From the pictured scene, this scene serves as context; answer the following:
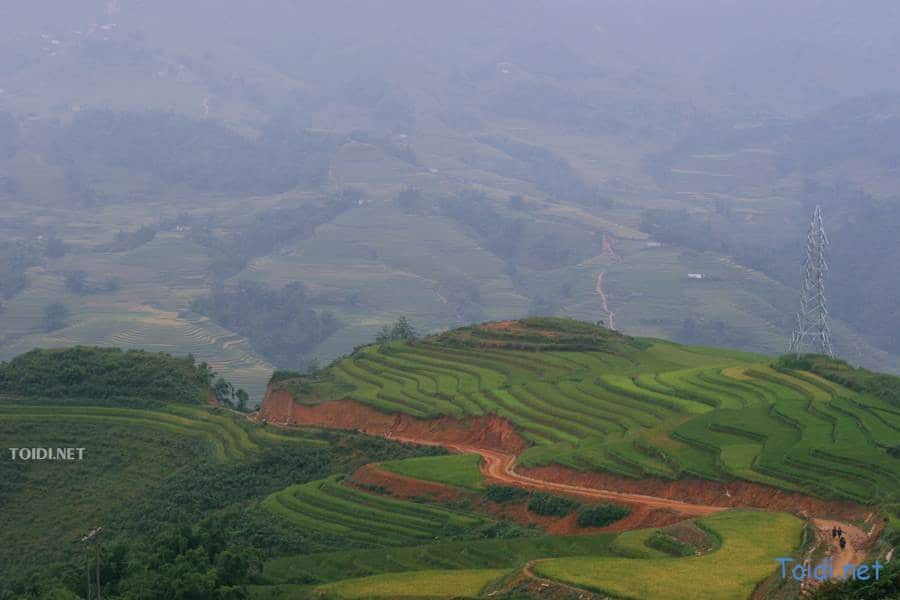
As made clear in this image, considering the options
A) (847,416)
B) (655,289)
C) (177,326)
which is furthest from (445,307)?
(847,416)

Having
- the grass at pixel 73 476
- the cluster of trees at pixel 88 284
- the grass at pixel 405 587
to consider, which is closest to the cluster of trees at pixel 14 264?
the cluster of trees at pixel 88 284

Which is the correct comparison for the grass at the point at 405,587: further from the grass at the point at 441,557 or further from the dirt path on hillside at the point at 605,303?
the dirt path on hillside at the point at 605,303

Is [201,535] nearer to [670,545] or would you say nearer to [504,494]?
[504,494]

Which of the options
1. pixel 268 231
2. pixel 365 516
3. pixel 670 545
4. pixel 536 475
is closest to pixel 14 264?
pixel 268 231

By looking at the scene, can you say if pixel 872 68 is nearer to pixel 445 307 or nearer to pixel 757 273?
pixel 757 273

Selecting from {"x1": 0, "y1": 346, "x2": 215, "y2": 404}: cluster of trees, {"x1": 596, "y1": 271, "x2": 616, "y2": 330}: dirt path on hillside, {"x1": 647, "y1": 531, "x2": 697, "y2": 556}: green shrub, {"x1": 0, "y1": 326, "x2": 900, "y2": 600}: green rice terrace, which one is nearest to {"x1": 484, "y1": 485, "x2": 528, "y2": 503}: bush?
{"x1": 0, "y1": 326, "x2": 900, "y2": 600}: green rice terrace
